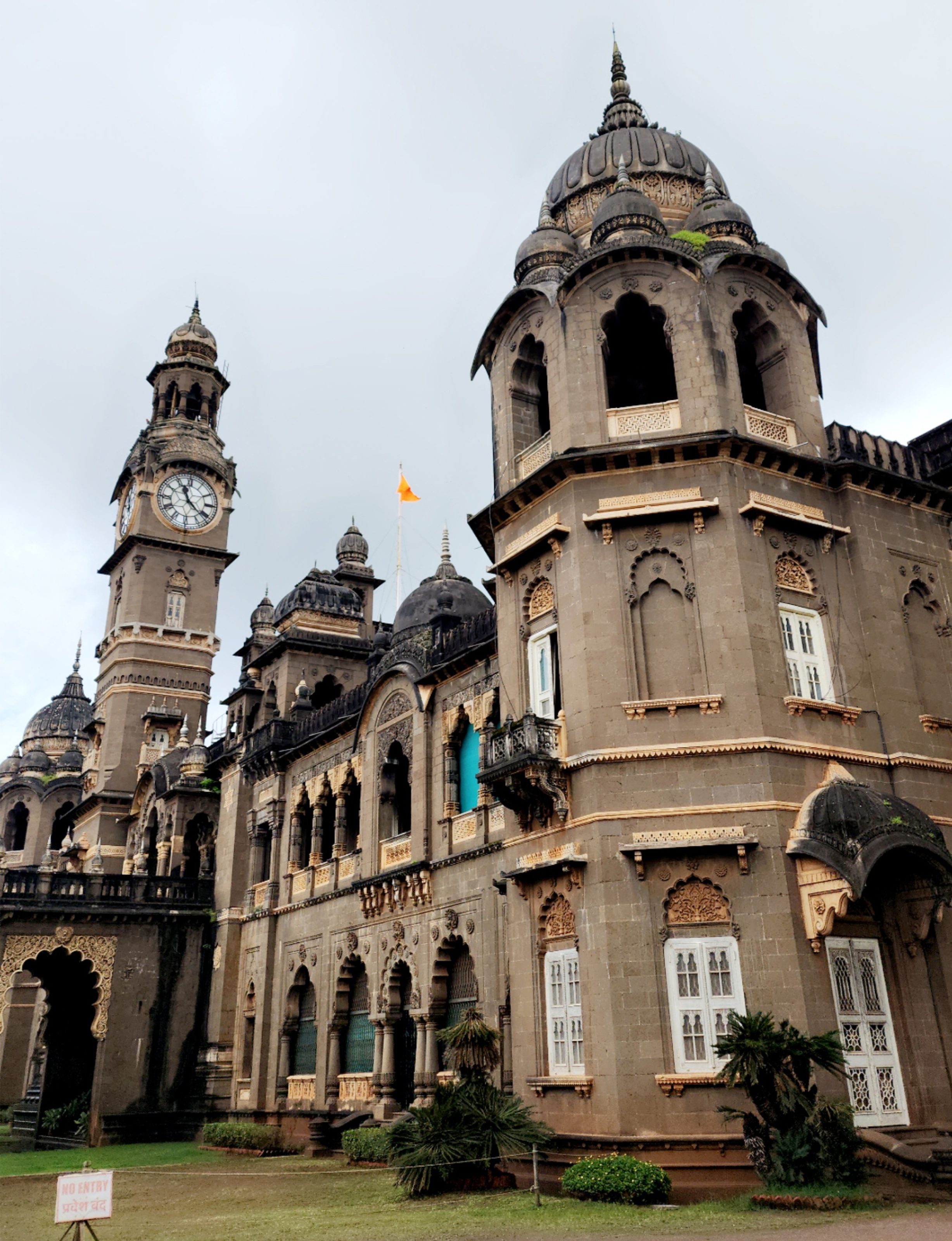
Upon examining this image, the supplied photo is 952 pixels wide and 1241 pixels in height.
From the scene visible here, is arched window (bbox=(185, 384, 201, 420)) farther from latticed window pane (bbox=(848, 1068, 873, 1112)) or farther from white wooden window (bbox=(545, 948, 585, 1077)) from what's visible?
latticed window pane (bbox=(848, 1068, 873, 1112))

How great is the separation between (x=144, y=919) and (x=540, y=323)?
20942mm

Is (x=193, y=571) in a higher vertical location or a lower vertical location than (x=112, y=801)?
higher

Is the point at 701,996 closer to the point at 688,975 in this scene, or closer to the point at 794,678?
the point at 688,975

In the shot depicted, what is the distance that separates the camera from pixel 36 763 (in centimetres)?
5819

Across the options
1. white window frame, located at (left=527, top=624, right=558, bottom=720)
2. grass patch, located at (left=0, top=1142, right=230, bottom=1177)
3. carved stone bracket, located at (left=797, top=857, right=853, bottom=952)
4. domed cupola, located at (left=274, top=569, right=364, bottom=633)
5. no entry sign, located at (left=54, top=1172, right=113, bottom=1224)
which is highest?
domed cupola, located at (left=274, top=569, right=364, bottom=633)

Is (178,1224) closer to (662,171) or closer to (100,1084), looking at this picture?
(100,1084)

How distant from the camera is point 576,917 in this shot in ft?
50.1

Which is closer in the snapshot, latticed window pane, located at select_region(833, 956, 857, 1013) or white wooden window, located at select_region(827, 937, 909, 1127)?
white wooden window, located at select_region(827, 937, 909, 1127)

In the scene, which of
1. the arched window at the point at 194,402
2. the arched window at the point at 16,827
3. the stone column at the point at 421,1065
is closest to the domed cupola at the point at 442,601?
the stone column at the point at 421,1065

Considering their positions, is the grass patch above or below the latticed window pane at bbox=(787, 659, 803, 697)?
below

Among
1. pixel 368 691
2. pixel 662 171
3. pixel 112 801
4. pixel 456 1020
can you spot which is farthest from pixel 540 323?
pixel 112 801

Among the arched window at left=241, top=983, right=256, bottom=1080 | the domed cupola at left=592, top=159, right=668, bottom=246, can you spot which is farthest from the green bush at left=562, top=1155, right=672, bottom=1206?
the arched window at left=241, top=983, right=256, bottom=1080

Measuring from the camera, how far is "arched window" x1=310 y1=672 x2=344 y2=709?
108 ft

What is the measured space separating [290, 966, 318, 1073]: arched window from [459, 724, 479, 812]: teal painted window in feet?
24.8
